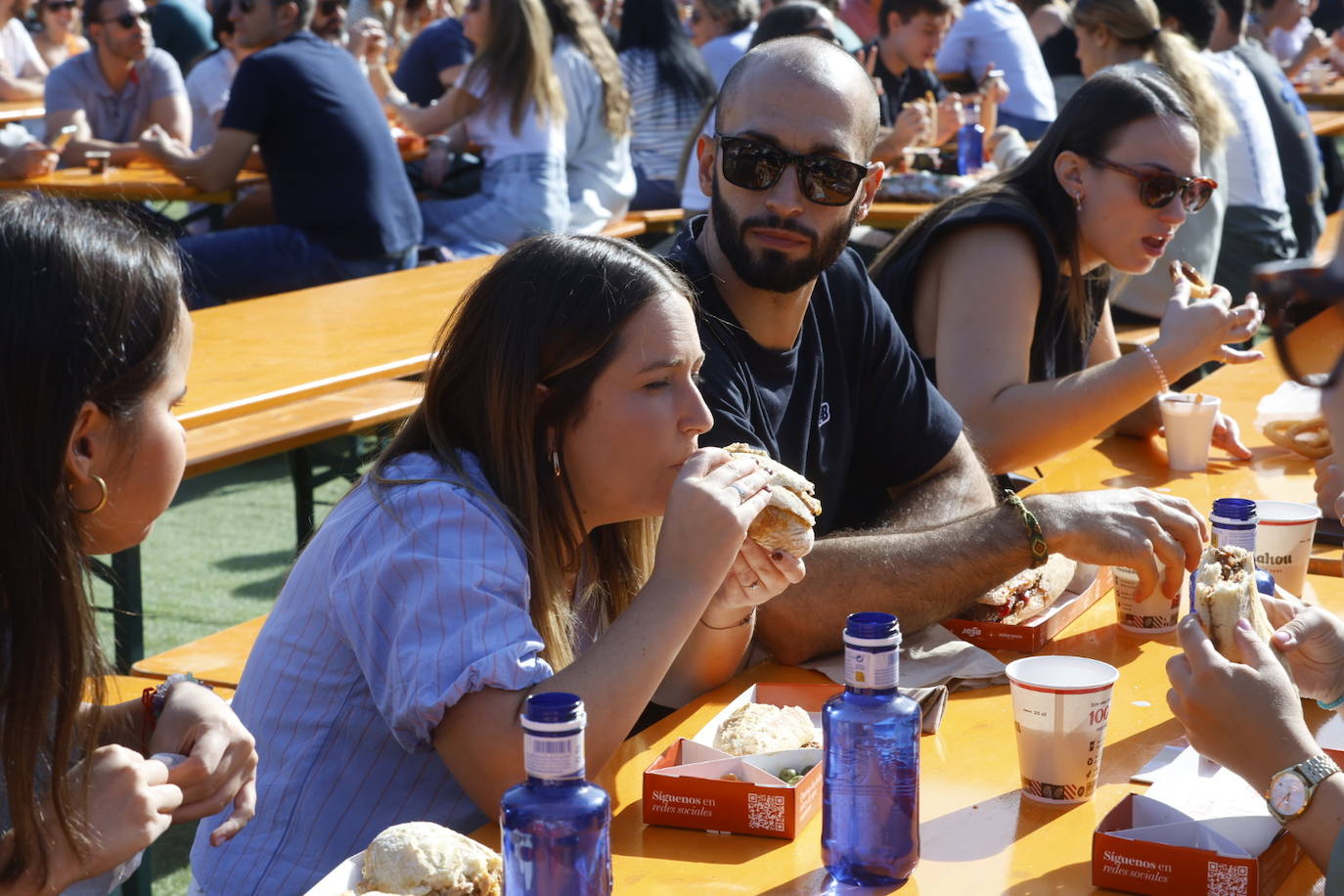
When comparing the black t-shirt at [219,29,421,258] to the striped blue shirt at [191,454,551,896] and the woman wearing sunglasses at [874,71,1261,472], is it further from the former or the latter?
the striped blue shirt at [191,454,551,896]

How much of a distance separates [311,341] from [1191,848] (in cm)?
311

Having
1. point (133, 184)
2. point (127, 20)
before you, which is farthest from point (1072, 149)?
point (127, 20)

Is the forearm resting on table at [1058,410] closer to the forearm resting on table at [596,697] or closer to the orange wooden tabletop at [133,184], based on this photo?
the forearm resting on table at [596,697]

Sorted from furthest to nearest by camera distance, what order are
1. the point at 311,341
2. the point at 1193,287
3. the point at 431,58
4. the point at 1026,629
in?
the point at 431,58
the point at 311,341
the point at 1193,287
the point at 1026,629

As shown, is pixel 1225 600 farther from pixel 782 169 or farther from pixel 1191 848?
pixel 782 169

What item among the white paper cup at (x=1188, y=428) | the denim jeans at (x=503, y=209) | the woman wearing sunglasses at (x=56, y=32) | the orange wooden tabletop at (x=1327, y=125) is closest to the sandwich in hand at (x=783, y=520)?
A: the white paper cup at (x=1188, y=428)

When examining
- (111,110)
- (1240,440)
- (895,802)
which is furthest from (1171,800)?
(111,110)

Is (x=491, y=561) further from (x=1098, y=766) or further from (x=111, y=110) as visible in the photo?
(x=111, y=110)

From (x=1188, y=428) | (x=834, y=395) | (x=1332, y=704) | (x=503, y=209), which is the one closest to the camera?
(x=1332, y=704)

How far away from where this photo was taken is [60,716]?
4.79ft

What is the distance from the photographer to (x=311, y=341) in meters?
4.05

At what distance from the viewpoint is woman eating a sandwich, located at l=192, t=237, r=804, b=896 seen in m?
1.66

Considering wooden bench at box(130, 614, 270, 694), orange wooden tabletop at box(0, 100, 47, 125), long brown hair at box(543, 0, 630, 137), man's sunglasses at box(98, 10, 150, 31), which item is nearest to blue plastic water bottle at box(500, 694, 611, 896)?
wooden bench at box(130, 614, 270, 694)

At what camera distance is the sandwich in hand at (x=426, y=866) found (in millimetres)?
1379
